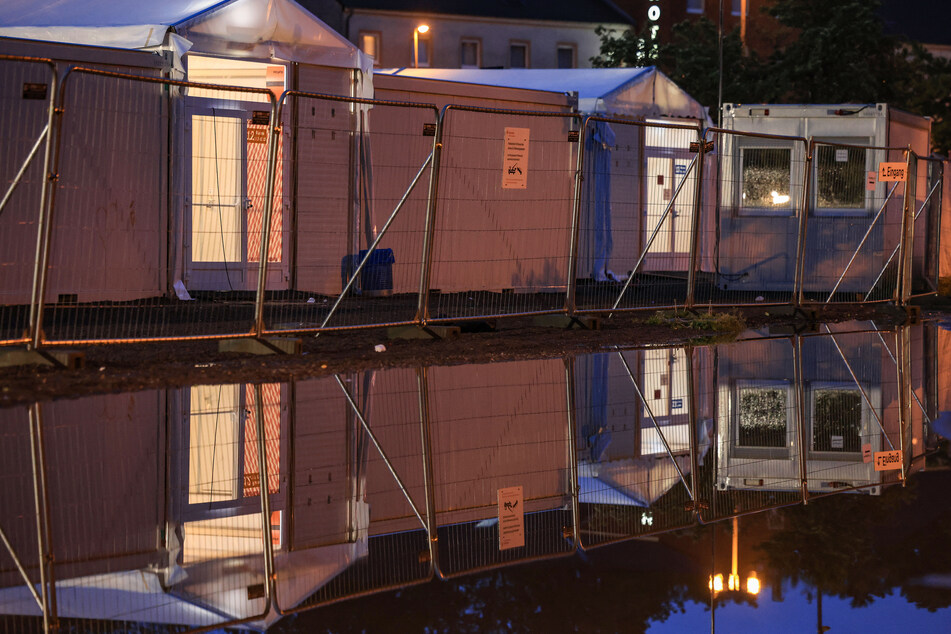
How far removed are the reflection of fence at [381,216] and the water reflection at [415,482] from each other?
2.56 m

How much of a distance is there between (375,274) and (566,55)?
4287 centimetres

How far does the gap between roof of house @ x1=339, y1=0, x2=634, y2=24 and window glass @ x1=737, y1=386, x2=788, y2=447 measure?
148 feet

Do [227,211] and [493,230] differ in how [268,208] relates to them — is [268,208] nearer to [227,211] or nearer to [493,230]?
[227,211]

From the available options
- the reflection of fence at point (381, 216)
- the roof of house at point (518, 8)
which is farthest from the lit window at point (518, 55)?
the reflection of fence at point (381, 216)

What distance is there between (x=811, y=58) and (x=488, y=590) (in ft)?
106

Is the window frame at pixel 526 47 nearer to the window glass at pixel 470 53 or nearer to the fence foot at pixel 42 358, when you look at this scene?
the window glass at pixel 470 53

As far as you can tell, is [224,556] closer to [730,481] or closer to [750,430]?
[730,481]

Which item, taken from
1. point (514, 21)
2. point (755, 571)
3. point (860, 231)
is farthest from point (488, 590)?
point (514, 21)

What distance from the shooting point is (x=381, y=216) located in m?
15.8

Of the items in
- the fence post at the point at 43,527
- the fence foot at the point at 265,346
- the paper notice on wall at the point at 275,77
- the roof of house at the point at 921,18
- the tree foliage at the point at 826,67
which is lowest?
the fence post at the point at 43,527

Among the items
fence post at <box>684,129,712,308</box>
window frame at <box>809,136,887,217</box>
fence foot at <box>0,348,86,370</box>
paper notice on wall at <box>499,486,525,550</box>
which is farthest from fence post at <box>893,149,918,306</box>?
paper notice on wall at <box>499,486,525,550</box>

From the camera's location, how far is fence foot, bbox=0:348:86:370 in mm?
8375

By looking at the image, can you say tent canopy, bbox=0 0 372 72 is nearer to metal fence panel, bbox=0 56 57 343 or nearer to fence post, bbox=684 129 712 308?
metal fence panel, bbox=0 56 57 343

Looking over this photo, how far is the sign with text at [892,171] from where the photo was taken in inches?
603
